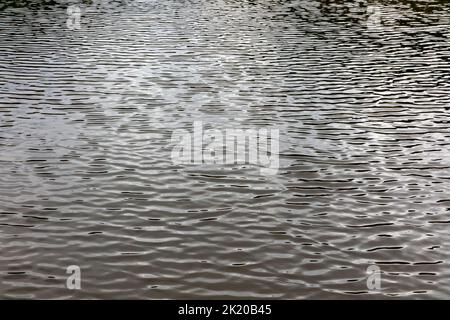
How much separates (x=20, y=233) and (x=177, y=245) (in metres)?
5.02

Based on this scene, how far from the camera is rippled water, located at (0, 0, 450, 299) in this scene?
1603cm

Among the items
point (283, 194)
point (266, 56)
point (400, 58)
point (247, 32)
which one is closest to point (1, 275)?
point (283, 194)

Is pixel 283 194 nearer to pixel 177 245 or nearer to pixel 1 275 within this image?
pixel 177 245

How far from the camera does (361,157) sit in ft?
79.9

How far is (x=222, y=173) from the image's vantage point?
22.5 m

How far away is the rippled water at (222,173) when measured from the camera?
16031 mm

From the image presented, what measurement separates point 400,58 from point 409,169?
834 inches
